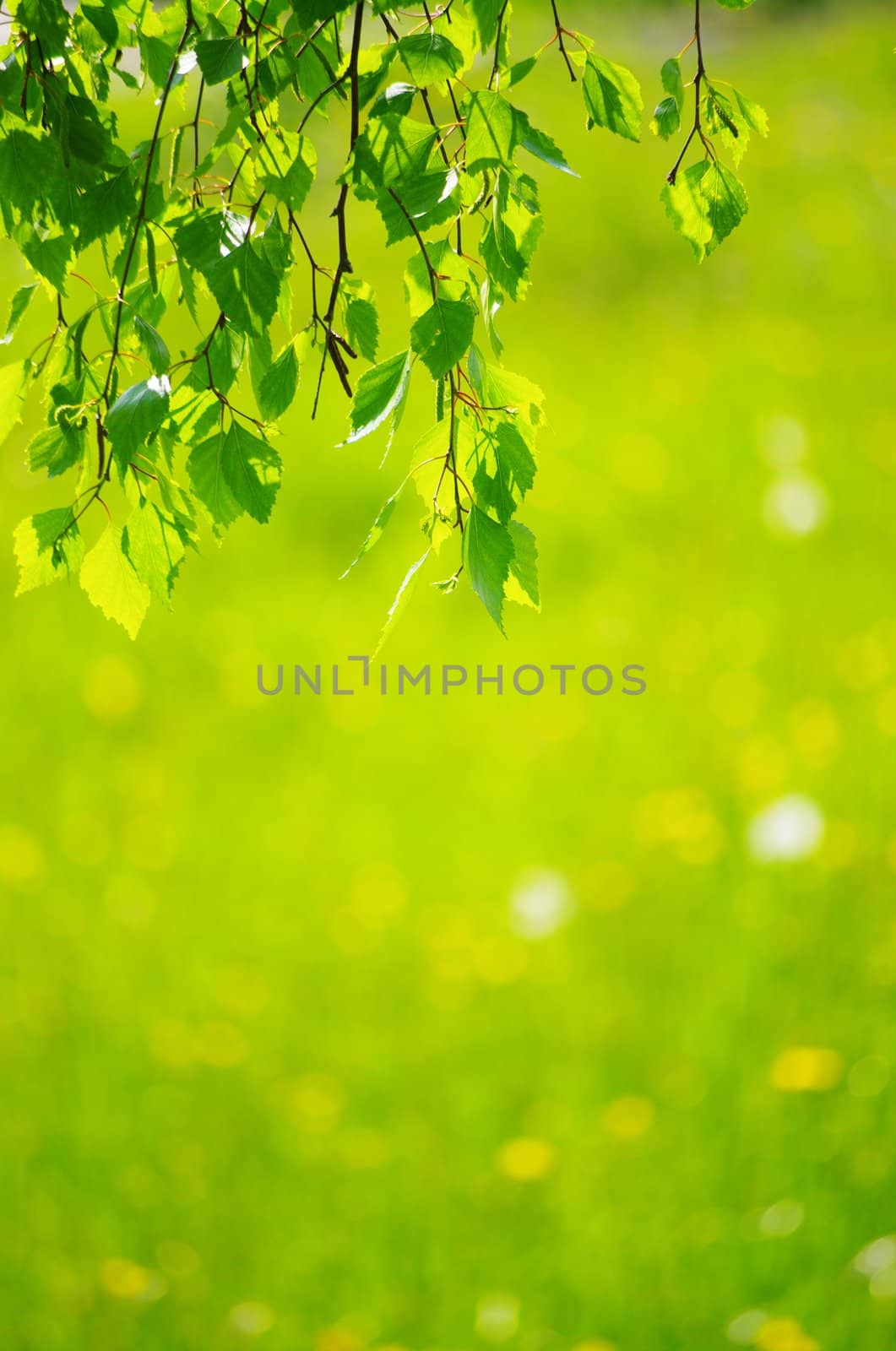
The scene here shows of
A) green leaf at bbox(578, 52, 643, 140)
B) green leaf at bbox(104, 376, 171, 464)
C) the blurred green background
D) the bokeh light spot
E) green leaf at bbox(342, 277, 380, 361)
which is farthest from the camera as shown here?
the bokeh light spot

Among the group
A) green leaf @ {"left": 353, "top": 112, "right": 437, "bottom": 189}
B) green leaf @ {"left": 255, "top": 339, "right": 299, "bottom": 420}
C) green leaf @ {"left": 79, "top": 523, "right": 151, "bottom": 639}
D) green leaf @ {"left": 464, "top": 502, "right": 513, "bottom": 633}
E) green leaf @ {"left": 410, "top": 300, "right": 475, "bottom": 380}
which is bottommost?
green leaf @ {"left": 79, "top": 523, "right": 151, "bottom": 639}

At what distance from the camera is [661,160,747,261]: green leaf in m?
1.02

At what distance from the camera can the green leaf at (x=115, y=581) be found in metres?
0.97

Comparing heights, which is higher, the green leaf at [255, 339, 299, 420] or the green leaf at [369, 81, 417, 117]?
the green leaf at [369, 81, 417, 117]

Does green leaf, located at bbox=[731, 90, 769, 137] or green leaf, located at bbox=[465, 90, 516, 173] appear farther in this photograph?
green leaf, located at bbox=[731, 90, 769, 137]

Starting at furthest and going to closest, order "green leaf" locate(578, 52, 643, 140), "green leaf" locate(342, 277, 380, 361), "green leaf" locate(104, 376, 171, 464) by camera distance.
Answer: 1. "green leaf" locate(342, 277, 380, 361)
2. "green leaf" locate(578, 52, 643, 140)
3. "green leaf" locate(104, 376, 171, 464)

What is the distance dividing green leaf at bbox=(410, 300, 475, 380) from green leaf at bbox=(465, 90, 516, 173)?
11cm

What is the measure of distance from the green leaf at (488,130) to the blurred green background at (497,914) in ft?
5.83

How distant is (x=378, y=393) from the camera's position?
90 cm

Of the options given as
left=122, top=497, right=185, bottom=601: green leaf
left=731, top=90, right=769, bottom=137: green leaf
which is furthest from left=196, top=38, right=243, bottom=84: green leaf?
left=731, top=90, right=769, bottom=137: green leaf

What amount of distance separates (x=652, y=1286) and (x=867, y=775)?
4.89 feet

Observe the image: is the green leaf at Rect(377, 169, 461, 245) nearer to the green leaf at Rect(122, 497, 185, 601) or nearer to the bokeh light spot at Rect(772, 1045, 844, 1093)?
the green leaf at Rect(122, 497, 185, 601)

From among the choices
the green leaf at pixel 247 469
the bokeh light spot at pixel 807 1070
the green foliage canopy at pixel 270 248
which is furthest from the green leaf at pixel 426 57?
the bokeh light spot at pixel 807 1070

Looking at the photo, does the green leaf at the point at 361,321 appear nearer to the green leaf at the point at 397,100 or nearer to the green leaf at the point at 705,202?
the green leaf at the point at 397,100
